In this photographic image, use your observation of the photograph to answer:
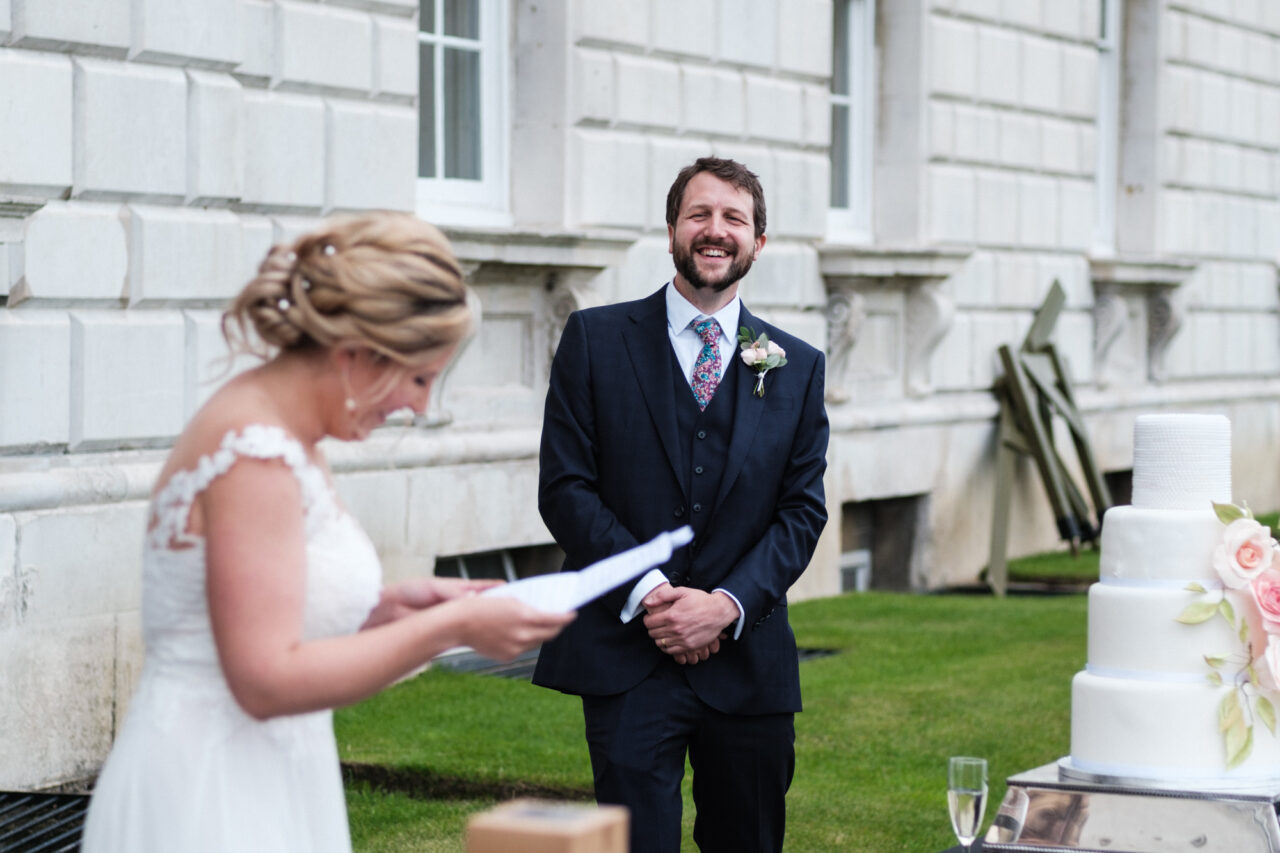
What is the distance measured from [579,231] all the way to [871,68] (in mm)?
4276

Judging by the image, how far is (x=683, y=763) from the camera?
439 cm

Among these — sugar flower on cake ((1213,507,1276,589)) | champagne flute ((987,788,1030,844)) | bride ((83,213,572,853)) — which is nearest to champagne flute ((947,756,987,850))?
champagne flute ((987,788,1030,844))

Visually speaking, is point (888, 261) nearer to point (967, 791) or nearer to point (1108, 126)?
point (1108, 126)

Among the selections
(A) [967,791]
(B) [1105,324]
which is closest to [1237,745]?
(A) [967,791]

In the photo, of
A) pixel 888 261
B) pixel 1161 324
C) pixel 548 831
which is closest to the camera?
pixel 548 831

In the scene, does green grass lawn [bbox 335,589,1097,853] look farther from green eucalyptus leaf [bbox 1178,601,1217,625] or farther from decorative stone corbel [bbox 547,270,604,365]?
green eucalyptus leaf [bbox 1178,601,1217,625]

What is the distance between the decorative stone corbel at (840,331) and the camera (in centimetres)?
1205

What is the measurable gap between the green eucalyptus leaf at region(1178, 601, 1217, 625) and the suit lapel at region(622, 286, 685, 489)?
1.16 m

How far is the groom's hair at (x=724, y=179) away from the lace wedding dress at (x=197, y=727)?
6.64 feet

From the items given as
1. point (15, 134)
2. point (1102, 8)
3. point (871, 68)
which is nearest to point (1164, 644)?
point (15, 134)

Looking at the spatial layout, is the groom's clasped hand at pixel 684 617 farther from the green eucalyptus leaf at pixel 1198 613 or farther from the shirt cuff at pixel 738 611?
the green eucalyptus leaf at pixel 1198 613

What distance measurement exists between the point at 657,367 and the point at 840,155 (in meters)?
8.98

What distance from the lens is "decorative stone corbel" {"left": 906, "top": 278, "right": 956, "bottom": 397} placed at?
12.8 meters

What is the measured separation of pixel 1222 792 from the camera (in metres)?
4.11
